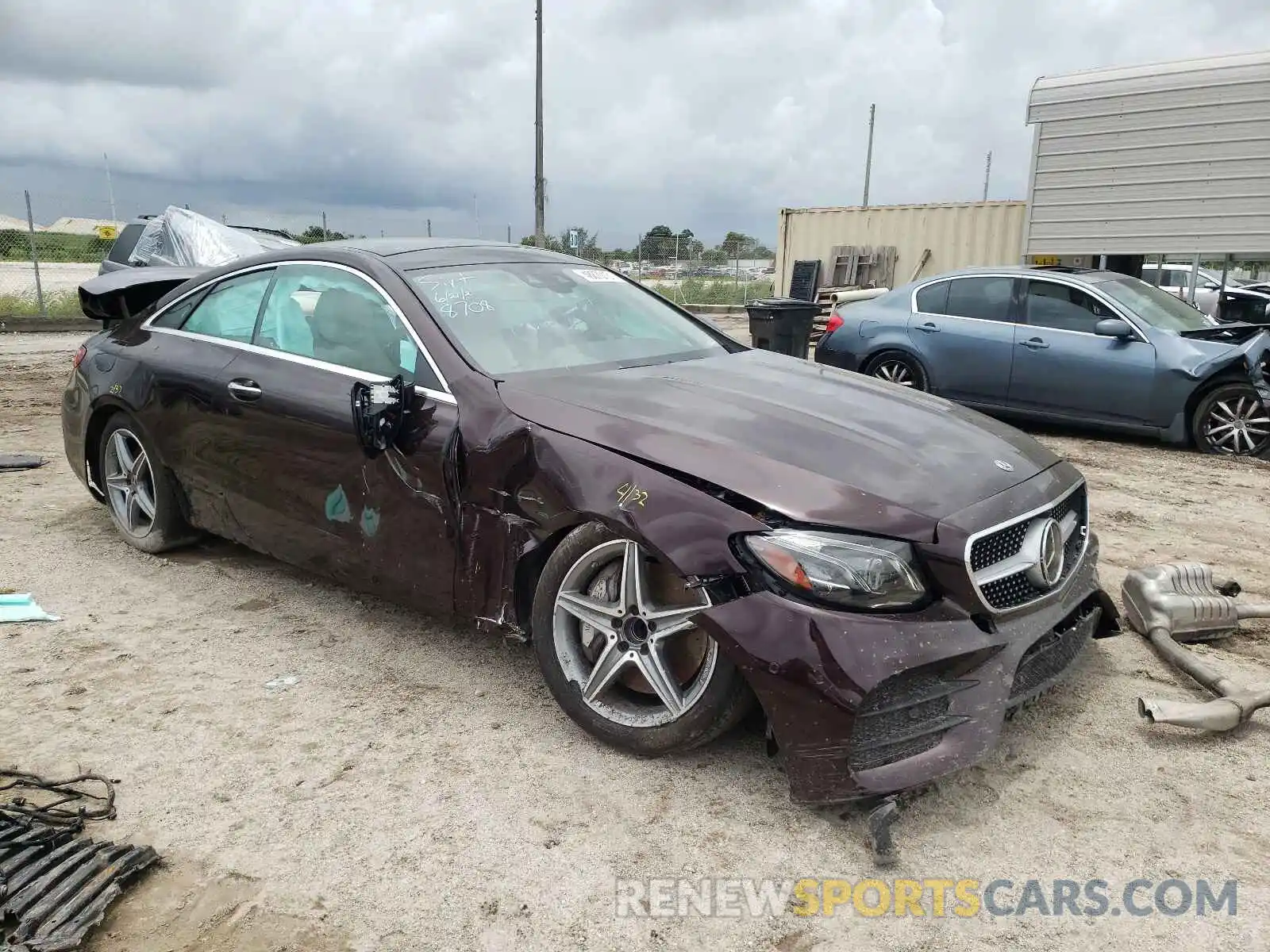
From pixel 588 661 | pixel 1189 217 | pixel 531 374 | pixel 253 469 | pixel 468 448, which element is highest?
pixel 1189 217

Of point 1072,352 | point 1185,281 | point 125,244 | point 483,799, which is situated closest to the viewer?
point 483,799

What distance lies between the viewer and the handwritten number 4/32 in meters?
2.68

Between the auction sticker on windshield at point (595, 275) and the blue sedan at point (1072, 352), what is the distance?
484 centimetres

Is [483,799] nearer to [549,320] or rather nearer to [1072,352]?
[549,320]

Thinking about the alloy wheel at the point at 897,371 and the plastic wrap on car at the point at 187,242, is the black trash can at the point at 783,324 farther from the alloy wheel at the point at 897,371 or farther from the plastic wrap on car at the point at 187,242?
the plastic wrap on car at the point at 187,242

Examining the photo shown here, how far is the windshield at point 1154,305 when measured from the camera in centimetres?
760

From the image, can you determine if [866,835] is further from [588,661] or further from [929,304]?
[929,304]

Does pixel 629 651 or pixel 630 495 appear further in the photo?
pixel 629 651

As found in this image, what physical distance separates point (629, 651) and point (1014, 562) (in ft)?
3.70

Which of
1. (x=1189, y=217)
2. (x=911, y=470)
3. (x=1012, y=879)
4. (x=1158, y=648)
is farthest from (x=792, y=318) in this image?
(x=1012, y=879)

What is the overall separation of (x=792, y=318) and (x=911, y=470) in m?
6.57

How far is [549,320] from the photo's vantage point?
3.66 meters

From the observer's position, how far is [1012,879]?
93.0 inches

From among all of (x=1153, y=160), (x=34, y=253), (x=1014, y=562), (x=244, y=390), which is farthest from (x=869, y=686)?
(x=34, y=253)
